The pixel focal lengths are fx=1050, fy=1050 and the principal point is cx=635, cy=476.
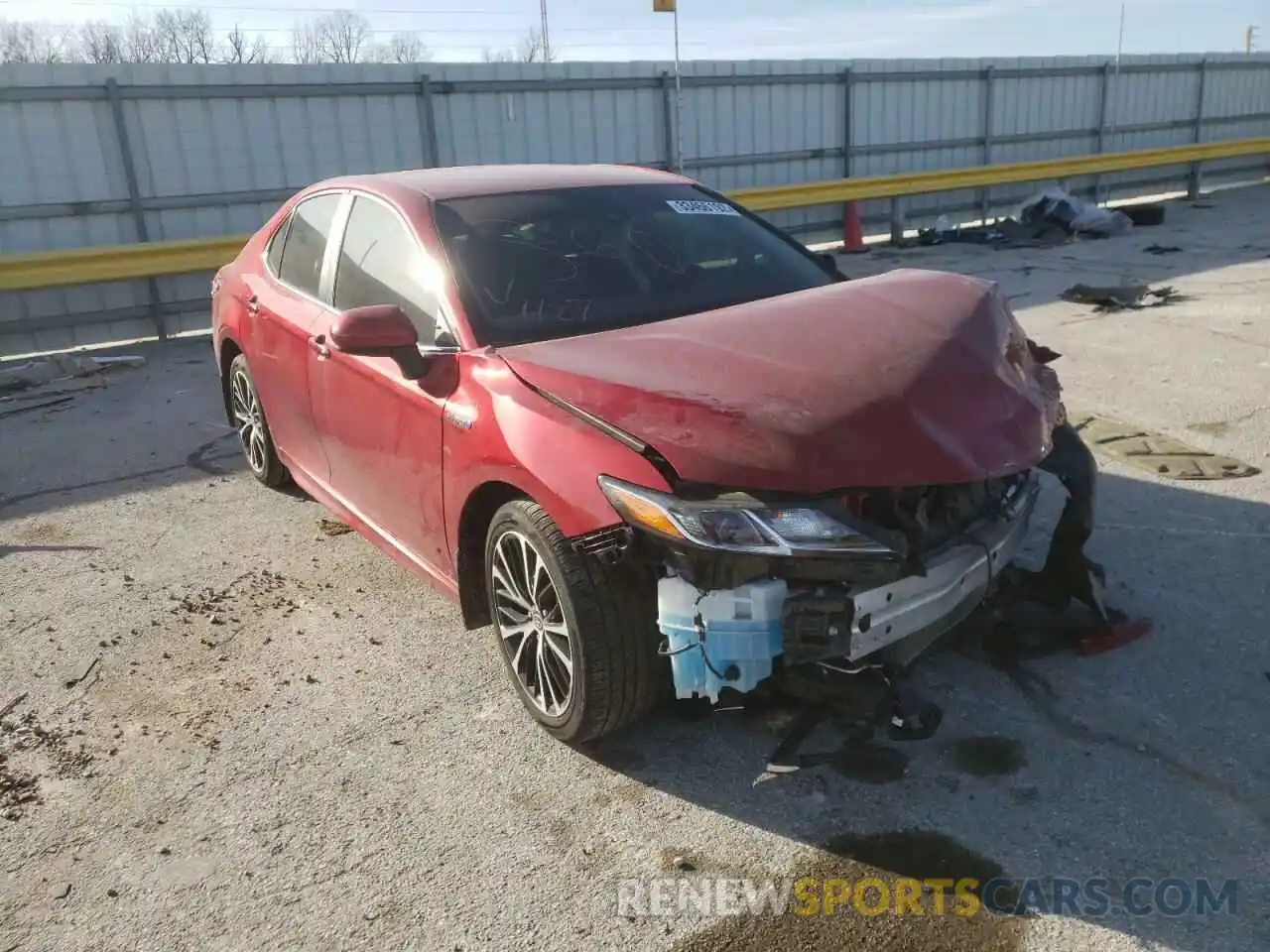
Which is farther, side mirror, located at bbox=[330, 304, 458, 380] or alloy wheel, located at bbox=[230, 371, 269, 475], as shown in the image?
alloy wheel, located at bbox=[230, 371, 269, 475]

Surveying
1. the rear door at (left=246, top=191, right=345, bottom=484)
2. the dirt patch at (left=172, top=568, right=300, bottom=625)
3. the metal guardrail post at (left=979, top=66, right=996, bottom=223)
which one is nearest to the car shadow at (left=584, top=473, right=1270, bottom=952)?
the dirt patch at (left=172, top=568, right=300, bottom=625)

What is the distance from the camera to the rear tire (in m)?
5.44

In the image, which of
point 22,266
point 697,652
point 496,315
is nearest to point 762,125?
point 22,266

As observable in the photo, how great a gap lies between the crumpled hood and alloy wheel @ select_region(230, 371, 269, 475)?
265cm

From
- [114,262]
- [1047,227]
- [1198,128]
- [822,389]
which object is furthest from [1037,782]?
[1198,128]

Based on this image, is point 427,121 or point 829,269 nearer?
point 829,269

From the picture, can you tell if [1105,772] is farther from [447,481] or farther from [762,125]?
[762,125]

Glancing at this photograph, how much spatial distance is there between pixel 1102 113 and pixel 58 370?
16.9 metres

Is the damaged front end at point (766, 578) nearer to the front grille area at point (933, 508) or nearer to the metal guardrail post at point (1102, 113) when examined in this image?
the front grille area at point (933, 508)

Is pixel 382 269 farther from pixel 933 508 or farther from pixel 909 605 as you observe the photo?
pixel 909 605

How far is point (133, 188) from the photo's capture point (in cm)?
1074

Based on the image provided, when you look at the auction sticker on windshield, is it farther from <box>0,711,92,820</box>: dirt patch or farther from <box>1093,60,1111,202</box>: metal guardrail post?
<box>1093,60,1111,202</box>: metal guardrail post

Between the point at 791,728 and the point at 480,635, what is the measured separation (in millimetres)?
1314

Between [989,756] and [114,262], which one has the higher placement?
[114,262]
